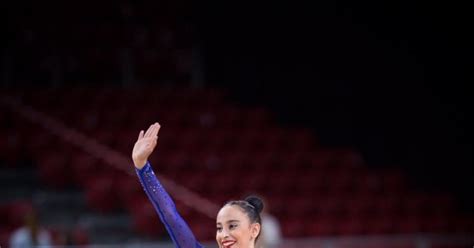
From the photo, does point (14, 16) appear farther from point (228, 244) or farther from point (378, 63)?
point (228, 244)

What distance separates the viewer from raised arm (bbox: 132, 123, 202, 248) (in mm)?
4789

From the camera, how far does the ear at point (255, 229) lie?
4992 millimetres

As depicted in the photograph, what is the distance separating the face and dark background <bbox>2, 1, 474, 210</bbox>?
10671 millimetres

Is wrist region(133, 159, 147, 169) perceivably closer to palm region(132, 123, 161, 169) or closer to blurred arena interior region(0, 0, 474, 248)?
palm region(132, 123, 161, 169)

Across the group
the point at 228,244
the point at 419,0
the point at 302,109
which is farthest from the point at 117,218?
the point at 228,244

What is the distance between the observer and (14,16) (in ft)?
48.8

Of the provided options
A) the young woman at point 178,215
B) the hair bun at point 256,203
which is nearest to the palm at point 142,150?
the young woman at point 178,215

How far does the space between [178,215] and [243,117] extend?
10.4 m

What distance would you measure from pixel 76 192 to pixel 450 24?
654 cm

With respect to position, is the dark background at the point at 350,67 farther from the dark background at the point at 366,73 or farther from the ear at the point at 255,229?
the ear at the point at 255,229

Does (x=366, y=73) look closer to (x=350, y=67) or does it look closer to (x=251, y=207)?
(x=350, y=67)

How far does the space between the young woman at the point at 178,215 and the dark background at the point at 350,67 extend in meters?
10.6

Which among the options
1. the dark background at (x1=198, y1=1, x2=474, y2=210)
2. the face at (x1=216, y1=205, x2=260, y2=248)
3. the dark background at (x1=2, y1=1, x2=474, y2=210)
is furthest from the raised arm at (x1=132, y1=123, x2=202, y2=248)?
the dark background at (x1=198, y1=1, x2=474, y2=210)

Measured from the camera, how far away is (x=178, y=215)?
16.1 ft
